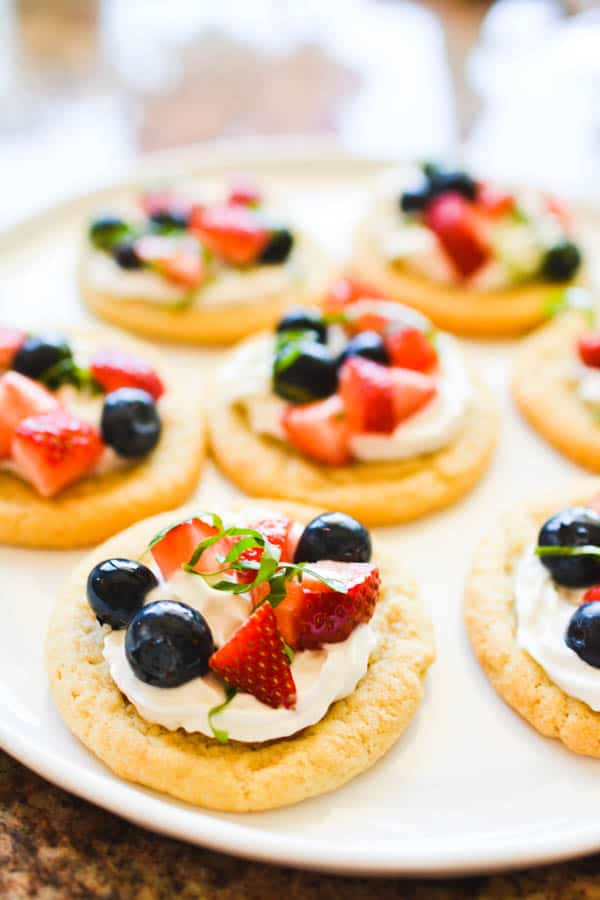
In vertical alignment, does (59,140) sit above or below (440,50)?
below

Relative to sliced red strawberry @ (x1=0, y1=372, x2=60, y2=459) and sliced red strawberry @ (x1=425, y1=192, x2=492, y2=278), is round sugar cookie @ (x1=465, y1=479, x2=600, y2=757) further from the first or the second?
sliced red strawberry @ (x1=0, y1=372, x2=60, y2=459)

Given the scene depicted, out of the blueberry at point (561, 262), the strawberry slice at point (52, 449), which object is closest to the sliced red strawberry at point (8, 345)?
the strawberry slice at point (52, 449)

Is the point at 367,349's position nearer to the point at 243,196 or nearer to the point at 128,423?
the point at 128,423

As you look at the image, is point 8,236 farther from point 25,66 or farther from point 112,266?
point 25,66

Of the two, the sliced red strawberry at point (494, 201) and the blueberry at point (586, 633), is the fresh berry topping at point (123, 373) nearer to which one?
the blueberry at point (586, 633)

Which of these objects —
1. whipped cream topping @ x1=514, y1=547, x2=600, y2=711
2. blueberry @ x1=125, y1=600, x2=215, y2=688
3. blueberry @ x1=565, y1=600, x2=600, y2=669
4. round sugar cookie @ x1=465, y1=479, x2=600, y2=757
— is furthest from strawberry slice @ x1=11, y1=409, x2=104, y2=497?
blueberry @ x1=565, y1=600, x2=600, y2=669

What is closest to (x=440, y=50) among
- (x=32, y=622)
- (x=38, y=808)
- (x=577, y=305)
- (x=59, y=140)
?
(x=59, y=140)
